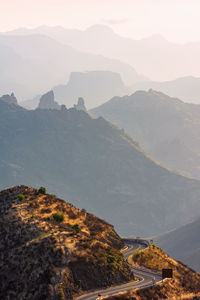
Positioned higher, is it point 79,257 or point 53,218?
point 53,218

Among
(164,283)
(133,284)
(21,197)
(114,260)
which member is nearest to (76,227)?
(114,260)

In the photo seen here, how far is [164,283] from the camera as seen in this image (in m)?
74.9

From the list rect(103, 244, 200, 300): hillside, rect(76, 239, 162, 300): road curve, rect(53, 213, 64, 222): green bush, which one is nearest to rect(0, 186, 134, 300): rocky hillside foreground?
rect(53, 213, 64, 222): green bush

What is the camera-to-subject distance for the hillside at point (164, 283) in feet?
224

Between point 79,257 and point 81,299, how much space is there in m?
7.38

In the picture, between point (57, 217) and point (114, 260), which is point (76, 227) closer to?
point (57, 217)

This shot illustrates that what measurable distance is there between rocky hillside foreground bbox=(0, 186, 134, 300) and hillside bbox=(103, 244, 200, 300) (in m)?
5.16

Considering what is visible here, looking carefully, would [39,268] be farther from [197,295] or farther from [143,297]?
[197,295]

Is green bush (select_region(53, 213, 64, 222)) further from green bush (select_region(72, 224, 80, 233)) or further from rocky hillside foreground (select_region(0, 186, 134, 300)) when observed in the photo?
green bush (select_region(72, 224, 80, 233))

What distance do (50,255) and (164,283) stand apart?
18.2m

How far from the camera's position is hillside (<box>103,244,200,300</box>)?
224 ft

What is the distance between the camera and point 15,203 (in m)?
88.7

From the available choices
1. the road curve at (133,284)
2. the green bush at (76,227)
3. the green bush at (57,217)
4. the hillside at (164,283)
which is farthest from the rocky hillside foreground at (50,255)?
the hillside at (164,283)

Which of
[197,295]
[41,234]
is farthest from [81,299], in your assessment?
[197,295]
